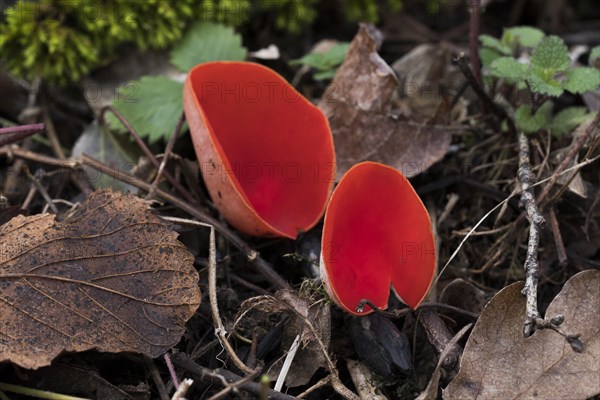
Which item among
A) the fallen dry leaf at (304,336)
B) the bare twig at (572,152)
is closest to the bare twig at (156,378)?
the fallen dry leaf at (304,336)

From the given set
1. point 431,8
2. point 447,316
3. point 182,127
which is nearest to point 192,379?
point 447,316

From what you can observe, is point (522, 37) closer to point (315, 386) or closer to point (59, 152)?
point (315, 386)

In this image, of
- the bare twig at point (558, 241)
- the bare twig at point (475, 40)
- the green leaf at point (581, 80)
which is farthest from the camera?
the bare twig at point (475, 40)

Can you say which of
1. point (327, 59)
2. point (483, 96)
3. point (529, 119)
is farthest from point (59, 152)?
point (529, 119)

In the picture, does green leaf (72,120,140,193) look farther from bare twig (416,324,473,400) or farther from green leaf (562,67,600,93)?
green leaf (562,67,600,93)

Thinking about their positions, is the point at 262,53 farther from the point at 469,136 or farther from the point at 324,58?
the point at 469,136

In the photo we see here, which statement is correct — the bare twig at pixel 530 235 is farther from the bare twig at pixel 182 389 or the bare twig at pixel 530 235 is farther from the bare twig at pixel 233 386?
the bare twig at pixel 182 389
